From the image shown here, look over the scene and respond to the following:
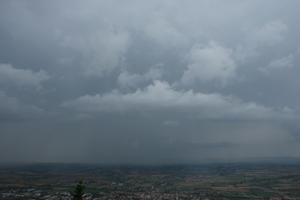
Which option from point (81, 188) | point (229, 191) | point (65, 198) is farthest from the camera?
point (229, 191)

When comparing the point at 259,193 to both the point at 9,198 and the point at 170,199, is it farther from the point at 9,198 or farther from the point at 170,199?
the point at 9,198

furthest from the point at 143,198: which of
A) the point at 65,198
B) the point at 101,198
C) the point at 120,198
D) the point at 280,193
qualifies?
the point at 280,193

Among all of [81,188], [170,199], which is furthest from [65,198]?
[81,188]

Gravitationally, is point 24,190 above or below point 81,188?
below

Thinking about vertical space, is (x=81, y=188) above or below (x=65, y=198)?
above

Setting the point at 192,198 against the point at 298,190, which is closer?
the point at 192,198

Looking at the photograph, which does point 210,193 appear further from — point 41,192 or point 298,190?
point 41,192

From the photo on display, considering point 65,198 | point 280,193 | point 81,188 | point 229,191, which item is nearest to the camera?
point 81,188

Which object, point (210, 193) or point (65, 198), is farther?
point (210, 193)

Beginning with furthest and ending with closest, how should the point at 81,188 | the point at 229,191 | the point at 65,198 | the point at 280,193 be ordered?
the point at 229,191 < the point at 280,193 < the point at 65,198 < the point at 81,188
